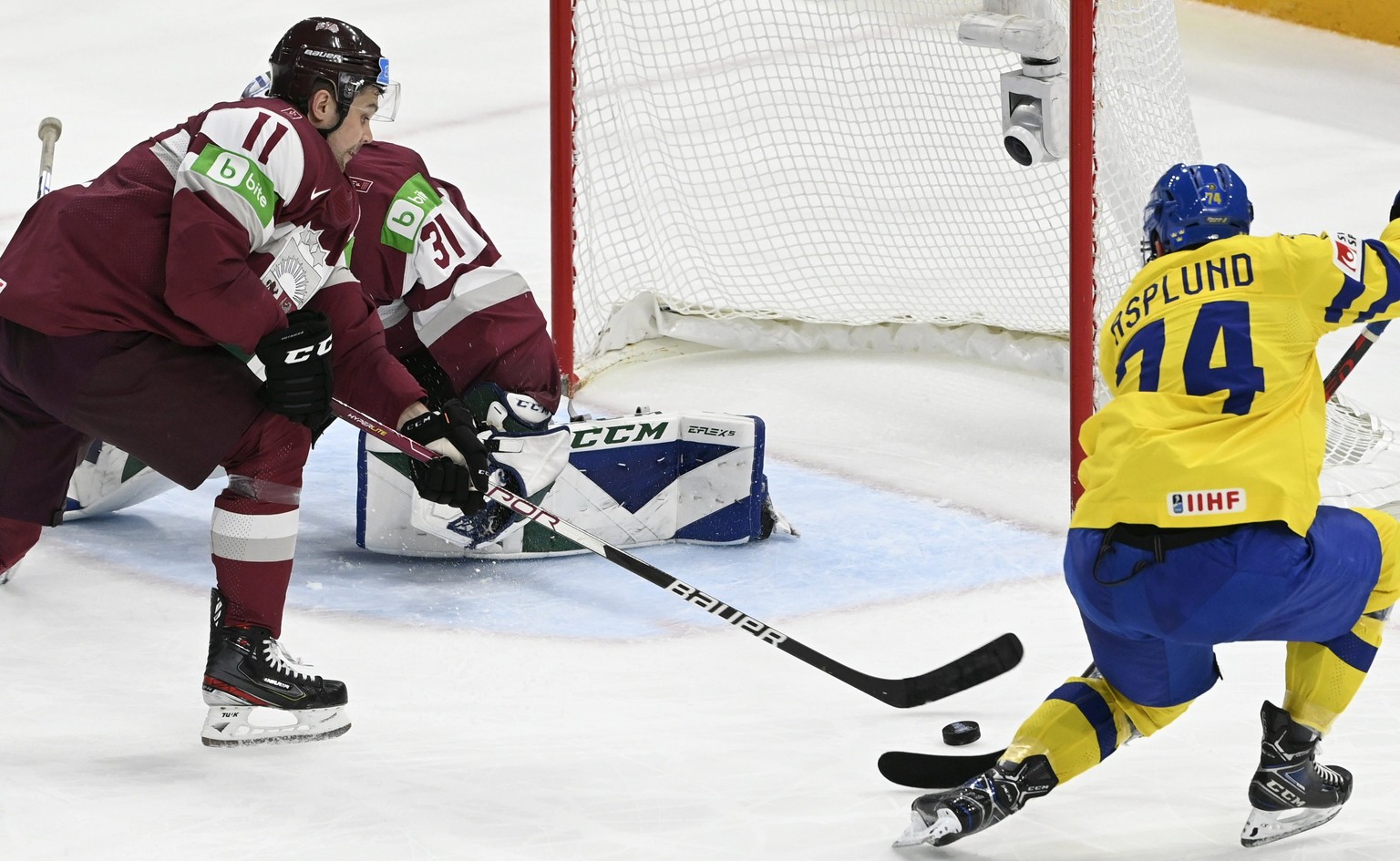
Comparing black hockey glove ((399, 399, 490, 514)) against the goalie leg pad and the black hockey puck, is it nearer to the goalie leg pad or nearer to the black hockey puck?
the black hockey puck

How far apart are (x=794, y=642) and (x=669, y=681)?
12.0 inches

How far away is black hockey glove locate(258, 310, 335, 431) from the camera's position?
8.25 ft

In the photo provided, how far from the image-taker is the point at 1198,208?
7.45ft

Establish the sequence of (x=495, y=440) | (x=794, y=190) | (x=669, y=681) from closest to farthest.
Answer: (x=669, y=681) → (x=495, y=440) → (x=794, y=190)

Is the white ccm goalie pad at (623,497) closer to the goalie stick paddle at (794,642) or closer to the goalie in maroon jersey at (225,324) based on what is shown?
the goalie stick paddle at (794,642)

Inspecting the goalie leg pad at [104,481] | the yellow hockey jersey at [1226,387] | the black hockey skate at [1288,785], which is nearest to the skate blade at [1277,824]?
the black hockey skate at [1288,785]

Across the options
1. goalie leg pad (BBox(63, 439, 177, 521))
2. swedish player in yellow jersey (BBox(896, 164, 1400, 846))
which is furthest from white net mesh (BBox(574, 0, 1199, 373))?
swedish player in yellow jersey (BBox(896, 164, 1400, 846))

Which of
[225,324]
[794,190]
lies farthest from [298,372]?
[794,190]

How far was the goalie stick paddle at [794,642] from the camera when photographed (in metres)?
2.72

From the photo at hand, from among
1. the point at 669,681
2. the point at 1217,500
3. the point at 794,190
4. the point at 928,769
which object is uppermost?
the point at 1217,500

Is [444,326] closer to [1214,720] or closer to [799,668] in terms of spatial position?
[799,668]

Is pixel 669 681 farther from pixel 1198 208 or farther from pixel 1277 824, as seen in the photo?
pixel 1198 208

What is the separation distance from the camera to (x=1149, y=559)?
6.99ft

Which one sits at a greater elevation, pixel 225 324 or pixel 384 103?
pixel 384 103
